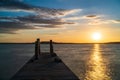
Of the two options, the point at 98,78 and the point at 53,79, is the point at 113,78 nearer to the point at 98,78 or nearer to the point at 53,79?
the point at 98,78

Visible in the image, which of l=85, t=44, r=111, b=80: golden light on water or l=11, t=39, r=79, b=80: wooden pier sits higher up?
l=11, t=39, r=79, b=80: wooden pier

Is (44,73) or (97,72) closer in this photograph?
(44,73)

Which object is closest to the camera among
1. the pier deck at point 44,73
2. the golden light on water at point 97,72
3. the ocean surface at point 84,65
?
the pier deck at point 44,73

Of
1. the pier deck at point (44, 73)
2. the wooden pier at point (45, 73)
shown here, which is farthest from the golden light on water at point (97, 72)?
the pier deck at point (44, 73)

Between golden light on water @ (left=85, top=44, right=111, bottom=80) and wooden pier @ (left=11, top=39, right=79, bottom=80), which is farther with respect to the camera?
golden light on water @ (left=85, top=44, right=111, bottom=80)

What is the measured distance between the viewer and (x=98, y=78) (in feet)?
82.8

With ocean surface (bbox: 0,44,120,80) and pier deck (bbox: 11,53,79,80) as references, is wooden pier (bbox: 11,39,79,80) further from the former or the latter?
ocean surface (bbox: 0,44,120,80)

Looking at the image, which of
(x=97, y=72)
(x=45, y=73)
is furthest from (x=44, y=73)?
(x=97, y=72)

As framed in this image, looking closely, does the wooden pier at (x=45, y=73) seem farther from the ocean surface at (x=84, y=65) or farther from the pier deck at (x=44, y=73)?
the ocean surface at (x=84, y=65)

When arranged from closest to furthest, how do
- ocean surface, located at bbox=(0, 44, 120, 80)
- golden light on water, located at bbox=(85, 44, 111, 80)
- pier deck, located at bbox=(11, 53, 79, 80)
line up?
1. pier deck, located at bbox=(11, 53, 79, 80)
2. golden light on water, located at bbox=(85, 44, 111, 80)
3. ocean surface, located at bbox=(0, 44, 120, 80)

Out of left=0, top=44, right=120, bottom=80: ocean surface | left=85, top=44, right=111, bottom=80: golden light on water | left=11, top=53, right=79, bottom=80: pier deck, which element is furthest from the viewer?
left=0, top=44, right=120, bottom=80: ocean surface

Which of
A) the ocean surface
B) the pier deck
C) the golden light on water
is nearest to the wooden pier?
the pier deck

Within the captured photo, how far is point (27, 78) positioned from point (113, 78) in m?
16.9

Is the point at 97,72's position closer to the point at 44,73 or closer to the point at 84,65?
the point at 84,65
